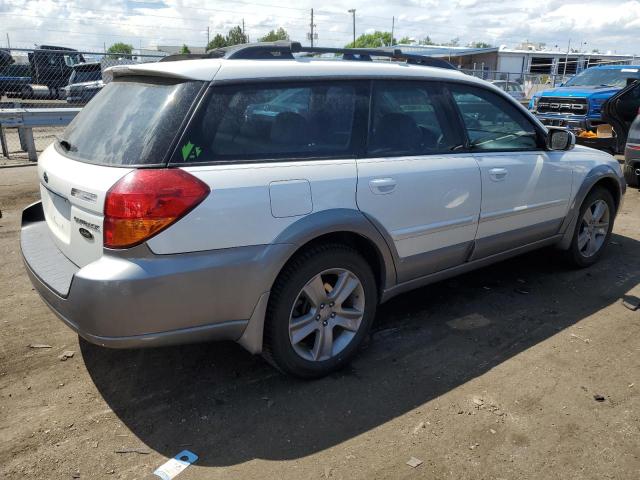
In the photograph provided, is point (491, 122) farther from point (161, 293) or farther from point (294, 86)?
point (161, 293)

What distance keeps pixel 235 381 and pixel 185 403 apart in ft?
1.07

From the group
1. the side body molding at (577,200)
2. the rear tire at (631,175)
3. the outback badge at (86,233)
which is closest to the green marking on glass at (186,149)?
the outback badge at (86,233)

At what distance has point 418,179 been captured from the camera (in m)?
3.41

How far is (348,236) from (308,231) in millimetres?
395

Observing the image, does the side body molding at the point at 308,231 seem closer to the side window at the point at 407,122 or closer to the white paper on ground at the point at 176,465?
the side window at the point at 407,122

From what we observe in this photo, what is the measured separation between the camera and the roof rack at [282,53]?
311cm

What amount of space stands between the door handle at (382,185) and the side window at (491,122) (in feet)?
3.05

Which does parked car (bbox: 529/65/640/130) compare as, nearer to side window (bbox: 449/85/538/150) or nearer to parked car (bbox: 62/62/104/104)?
side window (bbox: 449/85/538/150)

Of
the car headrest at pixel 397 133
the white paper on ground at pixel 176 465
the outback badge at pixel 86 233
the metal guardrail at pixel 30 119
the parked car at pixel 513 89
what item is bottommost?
the parked car at pixel 513 89

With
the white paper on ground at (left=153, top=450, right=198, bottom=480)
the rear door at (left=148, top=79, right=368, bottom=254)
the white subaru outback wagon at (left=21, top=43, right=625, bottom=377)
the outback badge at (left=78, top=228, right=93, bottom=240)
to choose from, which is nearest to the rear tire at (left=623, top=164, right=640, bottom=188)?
the white subaru outback wagon at (left=21, top=43, right=625, bottom=377)

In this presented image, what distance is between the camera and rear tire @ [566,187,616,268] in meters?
4.95

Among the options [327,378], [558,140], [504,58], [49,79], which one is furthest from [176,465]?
[504,58]

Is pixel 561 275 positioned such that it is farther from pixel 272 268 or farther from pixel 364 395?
pixel 272 268

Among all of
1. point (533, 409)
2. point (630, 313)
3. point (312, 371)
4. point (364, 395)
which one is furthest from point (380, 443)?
point (630, 313)
